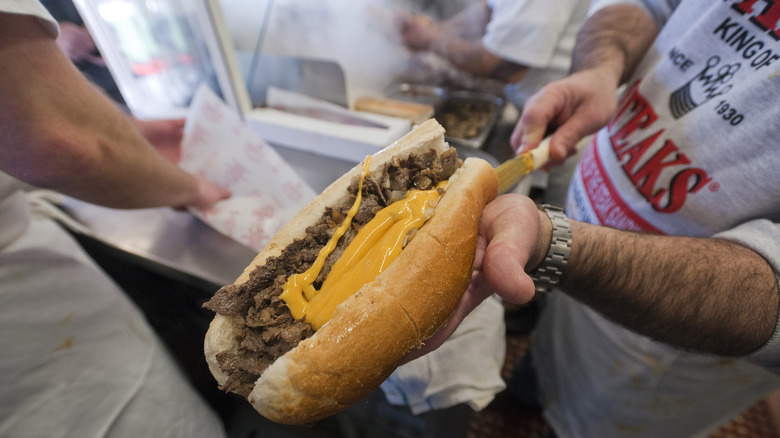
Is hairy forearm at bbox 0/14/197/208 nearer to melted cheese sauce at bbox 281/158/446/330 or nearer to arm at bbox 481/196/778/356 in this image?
melted cheese sauce at bbox 281/158/446/330

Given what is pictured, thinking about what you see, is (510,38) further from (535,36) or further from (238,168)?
(238,168)

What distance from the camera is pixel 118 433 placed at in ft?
5.58

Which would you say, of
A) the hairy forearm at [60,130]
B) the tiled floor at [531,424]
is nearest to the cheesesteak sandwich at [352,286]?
the hairy forearm at [60,130]

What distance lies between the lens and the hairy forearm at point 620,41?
2061mm

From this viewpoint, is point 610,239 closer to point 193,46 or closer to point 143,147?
point 143,147

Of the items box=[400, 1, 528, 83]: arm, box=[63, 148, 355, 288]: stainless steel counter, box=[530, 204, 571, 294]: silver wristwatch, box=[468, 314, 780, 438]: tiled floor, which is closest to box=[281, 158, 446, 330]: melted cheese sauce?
box=[530, 204, 571, 294]: silver wristwatch

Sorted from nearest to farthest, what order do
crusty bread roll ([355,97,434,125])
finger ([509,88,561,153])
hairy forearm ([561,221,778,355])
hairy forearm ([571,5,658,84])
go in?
hairy forearm ([561,221,778,355]) → finger ([509,88,561,153]) → hairy forearm ([571,5,658,84]) → crusty bread roll ([355,97,434,125])

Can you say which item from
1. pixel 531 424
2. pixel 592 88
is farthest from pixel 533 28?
pixel 531 424

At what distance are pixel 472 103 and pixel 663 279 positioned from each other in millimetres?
2613

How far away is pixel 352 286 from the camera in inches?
43.6

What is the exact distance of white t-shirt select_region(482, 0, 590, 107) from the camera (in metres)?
3.27

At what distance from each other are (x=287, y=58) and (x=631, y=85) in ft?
7.81

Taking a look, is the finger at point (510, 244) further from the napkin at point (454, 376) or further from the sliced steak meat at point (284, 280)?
the napkin at point (454, 376)

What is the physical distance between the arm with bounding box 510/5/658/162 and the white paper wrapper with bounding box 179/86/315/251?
5.03 ft
